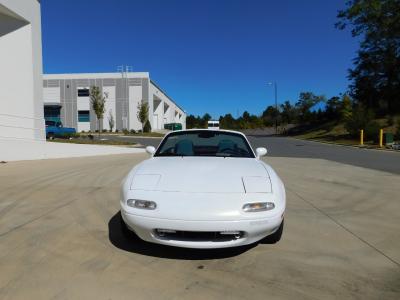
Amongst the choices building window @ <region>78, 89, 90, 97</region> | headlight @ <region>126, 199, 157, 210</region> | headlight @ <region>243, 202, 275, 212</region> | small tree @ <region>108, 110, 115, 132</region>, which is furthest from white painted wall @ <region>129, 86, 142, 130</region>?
headlight @ <region>243, 202, 275, 212</region>

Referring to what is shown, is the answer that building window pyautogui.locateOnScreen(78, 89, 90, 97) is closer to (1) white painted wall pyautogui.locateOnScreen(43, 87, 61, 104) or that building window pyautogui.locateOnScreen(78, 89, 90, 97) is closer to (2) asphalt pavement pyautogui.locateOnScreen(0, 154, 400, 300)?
(1) white painted wall pyautogui.locateOnScreen(43, 87, 61, 104)

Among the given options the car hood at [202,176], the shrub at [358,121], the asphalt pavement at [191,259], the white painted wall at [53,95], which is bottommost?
the asphalt pavement at [191,259]

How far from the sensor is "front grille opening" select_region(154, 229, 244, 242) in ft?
9.96

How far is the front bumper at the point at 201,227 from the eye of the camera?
2.95 m

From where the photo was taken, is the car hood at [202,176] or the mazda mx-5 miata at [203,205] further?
the car hood at [202,176]

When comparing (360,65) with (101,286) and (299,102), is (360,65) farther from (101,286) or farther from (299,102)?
(101,286)

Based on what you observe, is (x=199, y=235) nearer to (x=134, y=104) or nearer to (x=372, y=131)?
(x=372, y=131)

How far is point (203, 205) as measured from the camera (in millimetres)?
3043

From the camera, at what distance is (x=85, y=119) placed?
57219 millimetres

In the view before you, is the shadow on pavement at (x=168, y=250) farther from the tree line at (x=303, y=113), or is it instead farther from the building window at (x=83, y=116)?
the building window at (x=83, y=116)

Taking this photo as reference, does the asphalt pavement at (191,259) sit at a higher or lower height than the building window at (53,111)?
lower

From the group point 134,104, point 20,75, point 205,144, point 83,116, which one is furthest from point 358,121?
point 83,116

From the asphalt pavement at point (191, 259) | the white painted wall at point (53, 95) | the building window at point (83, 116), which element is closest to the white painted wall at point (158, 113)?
the building window at point (83, 116)

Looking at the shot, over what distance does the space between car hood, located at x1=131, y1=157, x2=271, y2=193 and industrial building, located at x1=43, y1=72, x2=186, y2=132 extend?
5174cm
